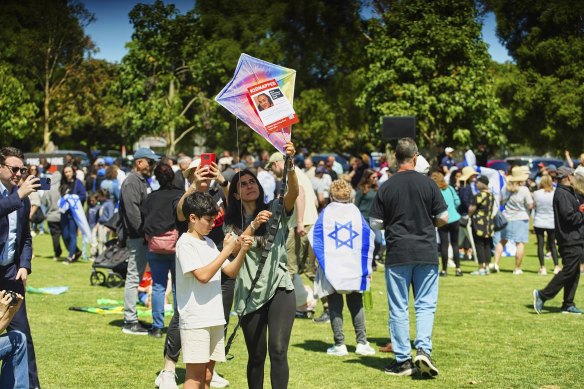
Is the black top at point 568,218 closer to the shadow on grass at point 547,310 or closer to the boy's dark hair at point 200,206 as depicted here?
the shadow on grass at point 547,310

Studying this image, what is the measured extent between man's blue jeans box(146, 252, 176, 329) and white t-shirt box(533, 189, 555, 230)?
9.50 m

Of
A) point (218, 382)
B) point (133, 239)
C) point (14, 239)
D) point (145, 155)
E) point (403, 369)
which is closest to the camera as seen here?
point (14, 239)

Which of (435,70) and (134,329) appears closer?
(134,329)

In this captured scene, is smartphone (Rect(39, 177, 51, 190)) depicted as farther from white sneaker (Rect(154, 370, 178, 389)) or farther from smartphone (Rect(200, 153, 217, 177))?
white sneaker (Rect(154, 370, 178, 389))

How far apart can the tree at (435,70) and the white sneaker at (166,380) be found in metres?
28.2

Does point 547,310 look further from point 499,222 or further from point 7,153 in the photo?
point 7,153

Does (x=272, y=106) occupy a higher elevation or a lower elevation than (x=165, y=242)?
higher

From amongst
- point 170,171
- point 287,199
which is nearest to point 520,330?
point 170,171

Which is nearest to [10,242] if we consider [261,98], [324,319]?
[261,98]

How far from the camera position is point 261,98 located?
632 centimetres

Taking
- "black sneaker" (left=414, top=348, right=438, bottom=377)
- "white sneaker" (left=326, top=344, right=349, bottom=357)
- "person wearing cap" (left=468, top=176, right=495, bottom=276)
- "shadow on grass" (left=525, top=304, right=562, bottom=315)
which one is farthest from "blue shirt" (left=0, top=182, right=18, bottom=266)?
"person wearing cap" (left=468, top=176, right=495, bottom=276)

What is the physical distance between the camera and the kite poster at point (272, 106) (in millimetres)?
6250

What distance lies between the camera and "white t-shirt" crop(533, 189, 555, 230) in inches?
671

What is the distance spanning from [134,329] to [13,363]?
4653 millimetres
